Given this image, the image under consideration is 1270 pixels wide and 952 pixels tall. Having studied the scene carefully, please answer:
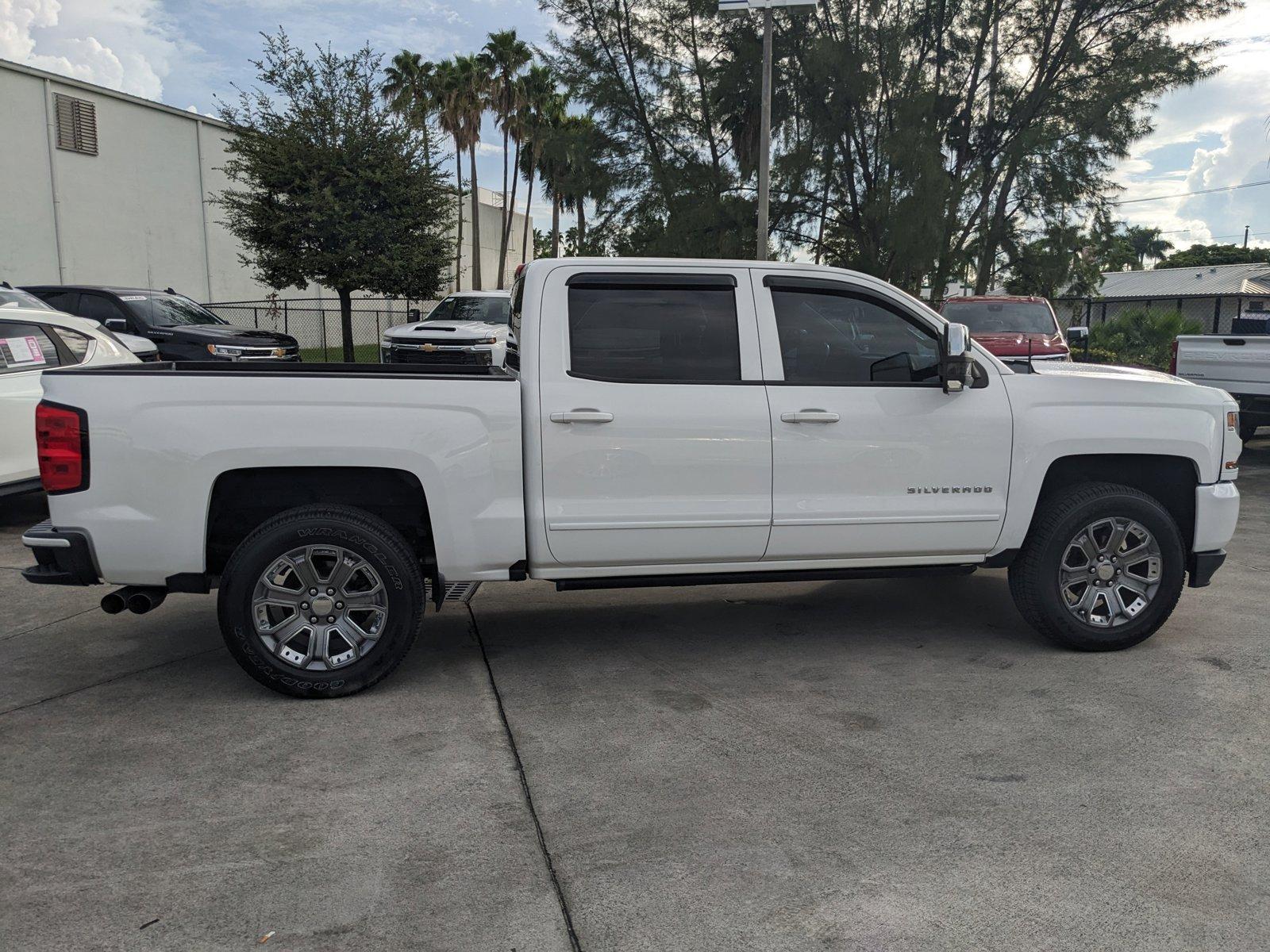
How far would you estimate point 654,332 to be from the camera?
500 cm

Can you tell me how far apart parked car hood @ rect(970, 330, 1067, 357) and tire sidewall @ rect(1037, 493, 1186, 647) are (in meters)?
9.17

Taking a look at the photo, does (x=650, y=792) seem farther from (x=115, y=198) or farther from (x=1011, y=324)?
(x=115, y=198)

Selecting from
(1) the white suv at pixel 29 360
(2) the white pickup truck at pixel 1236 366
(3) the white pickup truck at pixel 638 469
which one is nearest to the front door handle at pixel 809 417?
(3) the white pickup truck at pixel 638 469

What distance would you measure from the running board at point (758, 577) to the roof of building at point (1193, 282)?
163 feet

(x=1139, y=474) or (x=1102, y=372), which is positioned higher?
(x=1102, y=372)

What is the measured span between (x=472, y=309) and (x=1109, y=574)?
1412cm

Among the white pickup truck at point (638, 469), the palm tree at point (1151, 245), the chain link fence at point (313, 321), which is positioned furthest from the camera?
the palm tree at point (1151, 245)

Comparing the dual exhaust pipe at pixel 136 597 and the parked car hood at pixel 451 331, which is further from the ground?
the parked car hood at pixel 451 331

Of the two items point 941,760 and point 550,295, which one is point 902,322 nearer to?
Result: point 550,295

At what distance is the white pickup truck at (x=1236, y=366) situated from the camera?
11.2 meters

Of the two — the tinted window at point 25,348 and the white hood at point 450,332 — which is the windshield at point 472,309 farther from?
the tinted window at point 25,348

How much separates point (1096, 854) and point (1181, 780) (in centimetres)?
76

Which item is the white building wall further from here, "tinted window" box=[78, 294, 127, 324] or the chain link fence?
"tinted window" box=[78, 294, 127, 324]

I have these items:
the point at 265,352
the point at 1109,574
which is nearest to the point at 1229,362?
the point at 1109,574
